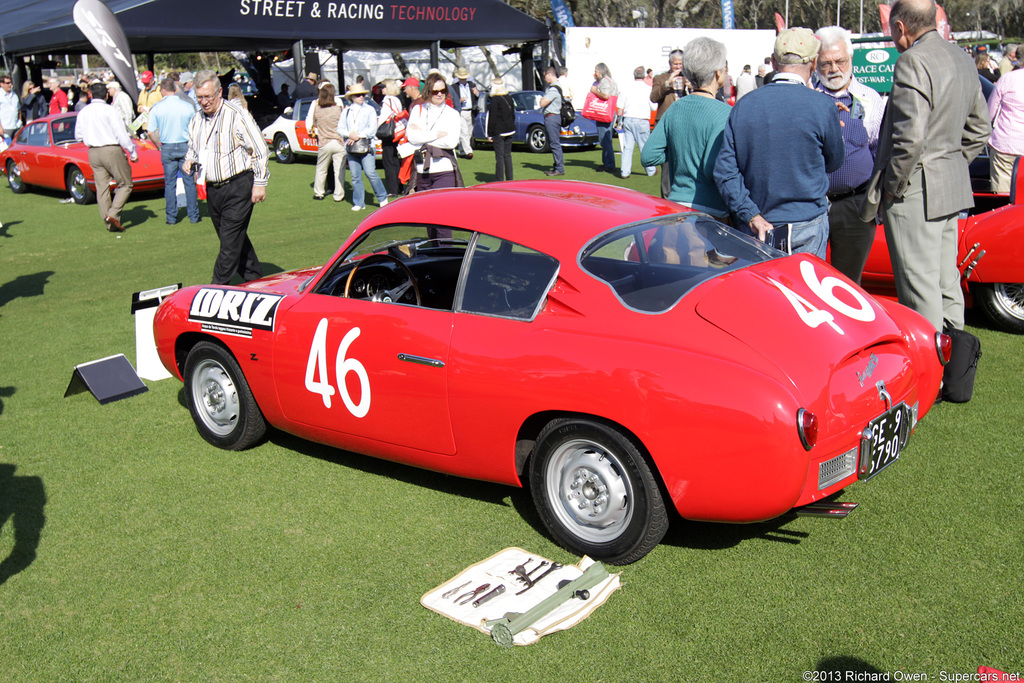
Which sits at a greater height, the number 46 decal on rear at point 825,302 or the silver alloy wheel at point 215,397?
the number 46 decal on rear at point 825,302

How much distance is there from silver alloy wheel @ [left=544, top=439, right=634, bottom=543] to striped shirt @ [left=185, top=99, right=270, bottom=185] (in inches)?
196

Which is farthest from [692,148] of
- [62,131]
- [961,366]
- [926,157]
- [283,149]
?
[283,149]

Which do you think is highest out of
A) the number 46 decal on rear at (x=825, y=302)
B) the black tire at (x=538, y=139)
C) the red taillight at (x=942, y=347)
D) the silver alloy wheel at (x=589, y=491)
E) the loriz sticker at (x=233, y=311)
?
the black tire at (x=538, y=139)

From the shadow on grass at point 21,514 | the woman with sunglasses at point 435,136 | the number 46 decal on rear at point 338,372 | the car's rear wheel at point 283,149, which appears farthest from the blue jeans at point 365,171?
the number 46 decal on rear at point 338,372

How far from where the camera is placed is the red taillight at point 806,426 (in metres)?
3.17

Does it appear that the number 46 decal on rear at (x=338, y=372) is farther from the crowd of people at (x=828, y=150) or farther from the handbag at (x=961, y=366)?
the handbag at (x=961, y=366)

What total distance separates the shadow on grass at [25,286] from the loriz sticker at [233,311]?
541cm

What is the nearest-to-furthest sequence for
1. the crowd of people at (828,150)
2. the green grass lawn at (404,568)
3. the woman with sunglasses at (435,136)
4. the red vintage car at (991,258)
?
the green grass lawn at (404,568), the crowd of people at (828,150), the red vintage car at (991,258), the woman with sunglasses at (435,136)

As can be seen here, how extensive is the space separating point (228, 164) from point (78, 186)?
34.0 feet

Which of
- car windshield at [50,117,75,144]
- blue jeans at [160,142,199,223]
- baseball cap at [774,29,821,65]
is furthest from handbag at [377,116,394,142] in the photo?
baseball cap at [774,29,821,65]

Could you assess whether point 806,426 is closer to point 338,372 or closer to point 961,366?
point 338,372

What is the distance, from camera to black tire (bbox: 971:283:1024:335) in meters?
6.62

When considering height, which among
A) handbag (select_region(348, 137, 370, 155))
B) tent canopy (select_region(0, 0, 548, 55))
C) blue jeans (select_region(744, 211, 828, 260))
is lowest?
blue jeans (select_region(744, 211, 828, 260))

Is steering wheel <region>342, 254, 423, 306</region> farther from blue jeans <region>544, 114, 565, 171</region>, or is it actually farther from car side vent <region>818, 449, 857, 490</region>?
blue jeans <region>544, 114, 565, 171</region>
